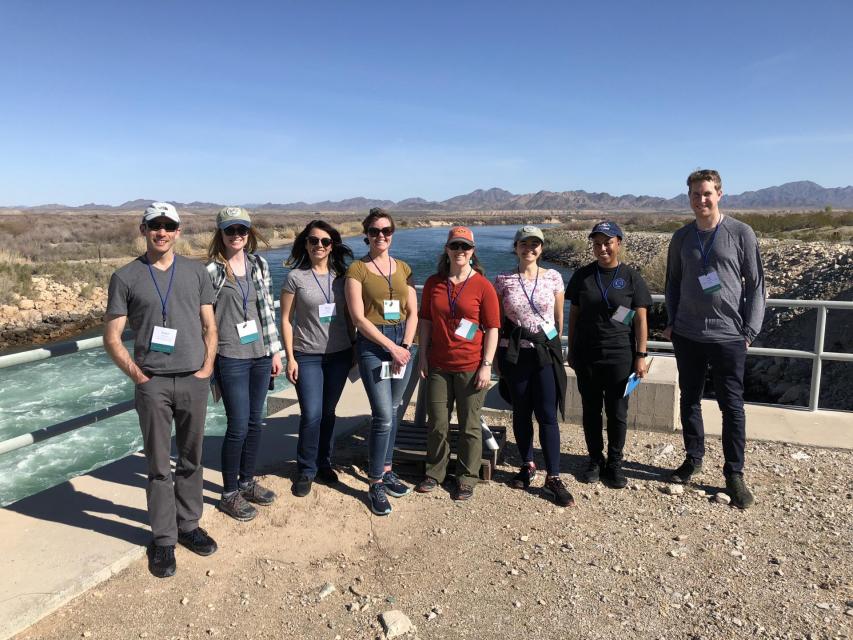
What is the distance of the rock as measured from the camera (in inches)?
102

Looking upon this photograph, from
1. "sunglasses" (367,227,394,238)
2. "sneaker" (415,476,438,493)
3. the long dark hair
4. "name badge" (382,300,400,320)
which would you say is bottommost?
"sneaker" (415,476,438,493)

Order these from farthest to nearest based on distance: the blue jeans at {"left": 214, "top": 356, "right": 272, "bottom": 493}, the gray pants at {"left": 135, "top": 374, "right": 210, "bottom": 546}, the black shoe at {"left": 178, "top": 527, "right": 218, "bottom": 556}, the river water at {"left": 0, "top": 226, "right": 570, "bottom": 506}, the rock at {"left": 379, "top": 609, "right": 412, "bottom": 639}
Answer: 1. the river water at {"left": 0, "top": 226, "right": 570, "bottom": 506}
2. the blue jeans at {"left": 214, "top": 356, "right": 272, "bottom": 493}
3. the black shoe at {"left": 178, "top": 527, "right": 218, "bottom": 556}
4. the gray pants at {"left": 135, "top": 374, "right": 210, "bottom": 546}
5. the rock at {"left": 379, "top": 609, "right": 412, "bottom": 639}

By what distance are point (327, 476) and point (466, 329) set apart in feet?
4.66

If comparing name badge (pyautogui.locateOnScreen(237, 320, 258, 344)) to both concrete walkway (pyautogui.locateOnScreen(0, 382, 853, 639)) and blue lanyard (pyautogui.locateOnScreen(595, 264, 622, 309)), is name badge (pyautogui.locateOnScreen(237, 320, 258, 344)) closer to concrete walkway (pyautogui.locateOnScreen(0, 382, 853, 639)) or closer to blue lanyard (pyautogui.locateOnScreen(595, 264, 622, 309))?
concrete walkway (pyautogui.locateOnScreen(0, 382, 853, 639))

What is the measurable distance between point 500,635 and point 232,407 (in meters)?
1.80

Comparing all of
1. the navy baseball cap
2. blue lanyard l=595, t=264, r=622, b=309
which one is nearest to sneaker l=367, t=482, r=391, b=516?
blue lanyard l=595, t=264, r=622, b=309

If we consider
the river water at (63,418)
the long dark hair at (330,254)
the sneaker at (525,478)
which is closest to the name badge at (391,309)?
the long dark hair at (330,254)

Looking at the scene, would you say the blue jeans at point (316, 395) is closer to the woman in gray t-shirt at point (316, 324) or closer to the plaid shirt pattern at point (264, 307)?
the woman in gray t-shirt at point (316, 324)

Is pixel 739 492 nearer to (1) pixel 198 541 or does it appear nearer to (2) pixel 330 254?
(2) pixel 330 254

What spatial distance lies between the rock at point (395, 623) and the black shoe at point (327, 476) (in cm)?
137

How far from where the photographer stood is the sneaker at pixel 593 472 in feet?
13.4

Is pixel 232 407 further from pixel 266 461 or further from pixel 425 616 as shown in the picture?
pixel 425 616

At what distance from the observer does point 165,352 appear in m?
2.80

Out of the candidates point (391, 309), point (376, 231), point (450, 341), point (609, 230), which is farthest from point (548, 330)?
point (376, 231)
